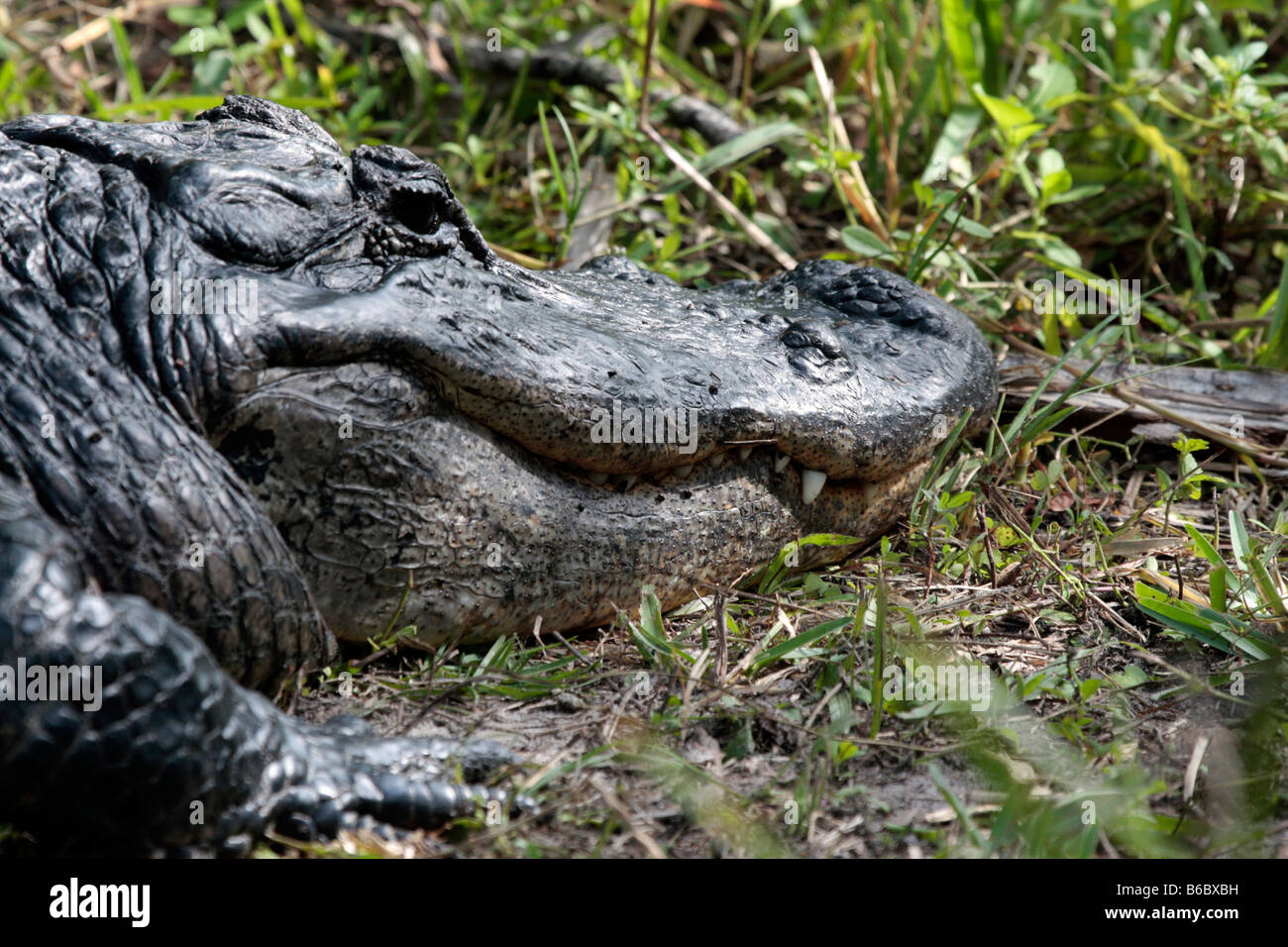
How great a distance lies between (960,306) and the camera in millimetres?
3803

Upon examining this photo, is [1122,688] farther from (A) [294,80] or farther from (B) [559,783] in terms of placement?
(A) [294,80]

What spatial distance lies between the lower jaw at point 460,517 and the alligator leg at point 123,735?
0.38 metres

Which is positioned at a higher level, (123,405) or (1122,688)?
(123,405)

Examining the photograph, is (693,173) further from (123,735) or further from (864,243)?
(123,735)

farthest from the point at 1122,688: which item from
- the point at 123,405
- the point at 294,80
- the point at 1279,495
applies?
the point at 294,80

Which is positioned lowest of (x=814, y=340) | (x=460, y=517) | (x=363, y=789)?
(x=363, y=789)

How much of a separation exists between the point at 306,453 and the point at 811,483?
1098 mm

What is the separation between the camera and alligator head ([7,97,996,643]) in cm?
213

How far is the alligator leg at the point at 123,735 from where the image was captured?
1718mm

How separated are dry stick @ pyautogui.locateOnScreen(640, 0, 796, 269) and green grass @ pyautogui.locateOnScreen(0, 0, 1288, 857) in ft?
0.50

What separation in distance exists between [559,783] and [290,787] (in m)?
0.44

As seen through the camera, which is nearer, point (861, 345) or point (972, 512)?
point (861, 345)

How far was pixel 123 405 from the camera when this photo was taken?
2.01 m

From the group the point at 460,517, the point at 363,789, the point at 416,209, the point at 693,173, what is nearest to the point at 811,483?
the point at 460,517
